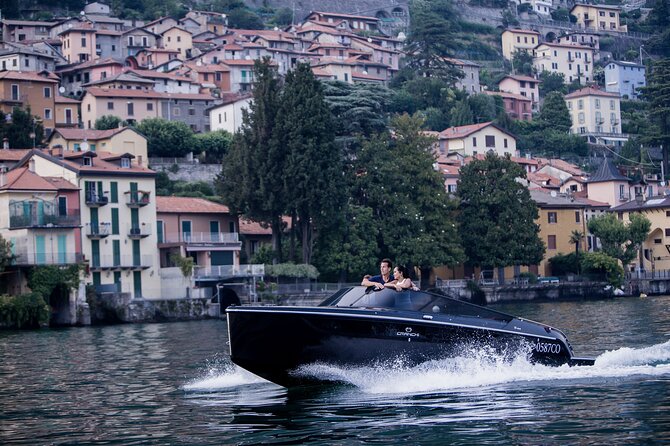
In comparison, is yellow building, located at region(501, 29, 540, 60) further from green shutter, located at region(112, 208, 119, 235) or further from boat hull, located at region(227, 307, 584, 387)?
boat hull, located at region(227, 307, 584, 387)

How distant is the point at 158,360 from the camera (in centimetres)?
3394

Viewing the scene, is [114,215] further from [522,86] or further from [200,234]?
[522,86]

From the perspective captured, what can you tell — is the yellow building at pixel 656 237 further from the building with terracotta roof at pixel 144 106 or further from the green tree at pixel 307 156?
the building with terracotta roof at pixel 144 106

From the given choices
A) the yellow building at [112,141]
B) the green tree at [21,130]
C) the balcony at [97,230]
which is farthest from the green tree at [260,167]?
the green tree at [21,130]

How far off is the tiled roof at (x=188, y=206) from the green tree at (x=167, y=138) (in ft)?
61.3

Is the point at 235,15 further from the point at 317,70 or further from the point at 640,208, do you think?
the point at 640,208

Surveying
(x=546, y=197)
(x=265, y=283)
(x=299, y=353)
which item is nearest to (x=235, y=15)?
(x=546, y=197)

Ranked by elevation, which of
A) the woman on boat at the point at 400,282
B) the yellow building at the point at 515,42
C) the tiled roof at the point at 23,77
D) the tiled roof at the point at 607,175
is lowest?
the woman on boat at the point at 400,282

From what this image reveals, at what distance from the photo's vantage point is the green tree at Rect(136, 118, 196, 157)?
94.8 metres

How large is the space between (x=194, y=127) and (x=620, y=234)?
1559 inches

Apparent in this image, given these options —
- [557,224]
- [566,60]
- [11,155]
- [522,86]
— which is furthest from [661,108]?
[11,155]

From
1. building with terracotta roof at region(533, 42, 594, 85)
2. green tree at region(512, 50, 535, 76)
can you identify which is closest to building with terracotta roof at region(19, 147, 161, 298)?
green tree at region(512, 50, 535, 76)

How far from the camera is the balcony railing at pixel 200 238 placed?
2822 inches

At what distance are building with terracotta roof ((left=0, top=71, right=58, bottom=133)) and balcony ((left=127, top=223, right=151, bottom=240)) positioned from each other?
34.2m
